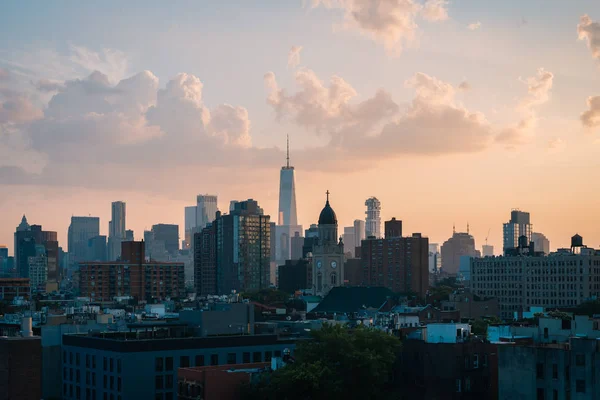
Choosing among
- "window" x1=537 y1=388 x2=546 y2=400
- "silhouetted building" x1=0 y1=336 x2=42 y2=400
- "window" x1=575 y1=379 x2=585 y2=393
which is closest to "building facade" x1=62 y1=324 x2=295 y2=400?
"silhouetted building" x1=0 y1=336 x2=42 y2=400

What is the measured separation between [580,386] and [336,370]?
78.8ft

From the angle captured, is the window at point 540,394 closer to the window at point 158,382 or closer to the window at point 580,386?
the window at point 580,386

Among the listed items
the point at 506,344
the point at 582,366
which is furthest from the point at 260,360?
the point at 582,366

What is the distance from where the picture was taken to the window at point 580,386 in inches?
3199

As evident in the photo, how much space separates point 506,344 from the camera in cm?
8794

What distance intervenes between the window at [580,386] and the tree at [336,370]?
20.7m

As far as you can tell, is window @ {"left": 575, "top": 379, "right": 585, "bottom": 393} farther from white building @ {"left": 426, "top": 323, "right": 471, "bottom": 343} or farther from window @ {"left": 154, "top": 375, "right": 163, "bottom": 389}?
window @ {"left": 154, "top": 375, "right": 163, "bottom": 389}

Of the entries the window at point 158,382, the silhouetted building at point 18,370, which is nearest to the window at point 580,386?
the silhouetted building at point 18,370

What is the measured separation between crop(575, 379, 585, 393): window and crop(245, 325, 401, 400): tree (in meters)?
20.7

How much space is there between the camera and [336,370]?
97.7 metres

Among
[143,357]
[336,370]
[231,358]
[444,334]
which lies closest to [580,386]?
[444,334]

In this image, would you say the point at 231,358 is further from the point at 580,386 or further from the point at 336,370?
the point at 580,386

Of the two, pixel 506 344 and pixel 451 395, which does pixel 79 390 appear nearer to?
pixel 451 395

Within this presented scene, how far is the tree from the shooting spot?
9206cm
